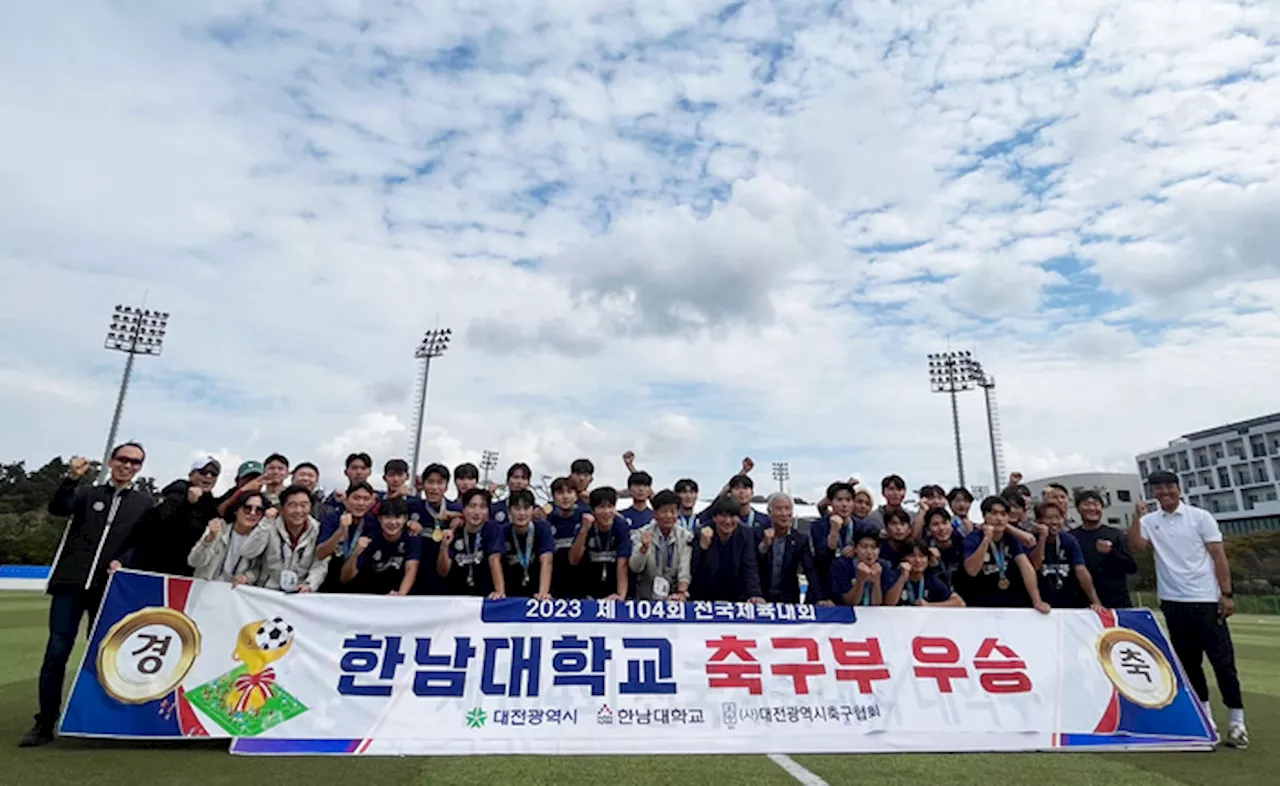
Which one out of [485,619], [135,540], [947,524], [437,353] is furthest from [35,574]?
[947,524]

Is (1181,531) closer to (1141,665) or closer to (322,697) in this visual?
(1141,665)

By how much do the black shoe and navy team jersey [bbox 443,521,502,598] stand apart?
9.33 feet

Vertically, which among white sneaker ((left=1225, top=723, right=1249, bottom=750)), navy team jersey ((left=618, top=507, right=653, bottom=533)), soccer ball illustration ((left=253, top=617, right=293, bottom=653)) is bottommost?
white sneaker ((left=1225, top=723, right=1249, bottom=750))

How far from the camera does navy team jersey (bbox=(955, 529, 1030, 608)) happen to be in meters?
6.64

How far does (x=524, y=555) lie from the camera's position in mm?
6152

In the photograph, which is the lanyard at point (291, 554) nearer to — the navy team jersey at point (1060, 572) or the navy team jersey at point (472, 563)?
the navy team jersey at point (472, 563)

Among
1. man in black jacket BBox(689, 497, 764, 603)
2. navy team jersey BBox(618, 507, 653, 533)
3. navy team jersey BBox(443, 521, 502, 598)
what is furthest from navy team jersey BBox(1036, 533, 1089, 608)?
navy team jersey BBox(443, 521, 502, 598)

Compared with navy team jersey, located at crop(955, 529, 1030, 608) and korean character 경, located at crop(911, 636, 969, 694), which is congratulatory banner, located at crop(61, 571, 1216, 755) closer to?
korean character 경, located at crop(911, 636, 969, 694)

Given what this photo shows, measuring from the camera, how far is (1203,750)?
5.48m

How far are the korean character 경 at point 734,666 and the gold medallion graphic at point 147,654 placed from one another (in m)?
3.88

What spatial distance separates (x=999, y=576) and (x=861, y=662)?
6.37 ft

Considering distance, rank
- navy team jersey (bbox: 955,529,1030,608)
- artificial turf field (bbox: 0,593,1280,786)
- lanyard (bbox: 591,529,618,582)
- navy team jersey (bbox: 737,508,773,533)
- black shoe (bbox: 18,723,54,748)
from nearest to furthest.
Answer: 1. artificial turf field (bbox: 0,593,1280,786)
2. black shoe (bbox: 18,723,54,748)
3. lanyard (bbox: 591,529,618,582)
4. navy team jersey (bbox: 955,529,1030,608)
5. navy team jersey (bbox: 737,508,773,533)

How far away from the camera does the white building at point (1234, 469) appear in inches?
2515

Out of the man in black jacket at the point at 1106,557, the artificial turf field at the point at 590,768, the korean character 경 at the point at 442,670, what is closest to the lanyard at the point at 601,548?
the korean character 경 at the point at 442,670
